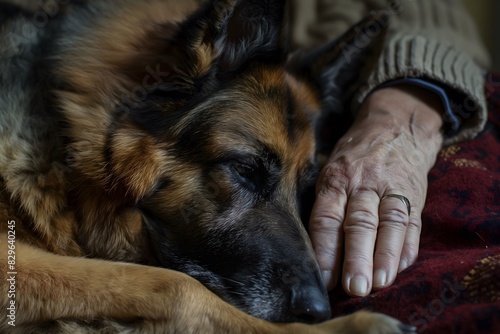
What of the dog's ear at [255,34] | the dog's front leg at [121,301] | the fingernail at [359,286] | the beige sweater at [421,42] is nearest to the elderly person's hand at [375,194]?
the fingernail at [359,286]

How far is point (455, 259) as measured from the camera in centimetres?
139

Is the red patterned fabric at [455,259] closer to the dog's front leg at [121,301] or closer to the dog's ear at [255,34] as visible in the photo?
the dog's front leg at [121,301]

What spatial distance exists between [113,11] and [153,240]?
0.71 metres

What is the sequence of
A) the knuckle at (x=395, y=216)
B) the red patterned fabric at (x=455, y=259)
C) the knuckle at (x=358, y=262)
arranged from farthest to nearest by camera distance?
the knuckle at (x=395, y=216) → the knuckle at (x=358, y=262) → the red patterned fabric at (x=455, y=259)

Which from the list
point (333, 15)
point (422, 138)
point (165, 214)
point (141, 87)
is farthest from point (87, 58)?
point (333, 15)

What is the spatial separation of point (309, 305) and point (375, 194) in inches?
17.4

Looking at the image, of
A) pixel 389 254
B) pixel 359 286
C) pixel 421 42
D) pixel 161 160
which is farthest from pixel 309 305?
pixel 421 42

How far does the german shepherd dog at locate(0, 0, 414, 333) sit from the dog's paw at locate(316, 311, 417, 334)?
11cm

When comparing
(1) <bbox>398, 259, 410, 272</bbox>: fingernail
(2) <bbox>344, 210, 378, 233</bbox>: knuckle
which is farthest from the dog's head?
(1) <bbox>398, 259, 410, 272</bbox>: fingernail

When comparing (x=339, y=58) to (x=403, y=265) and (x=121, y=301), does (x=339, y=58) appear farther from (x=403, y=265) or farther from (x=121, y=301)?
(x=121, y=301)

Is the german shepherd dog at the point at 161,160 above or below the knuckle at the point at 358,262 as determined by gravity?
above

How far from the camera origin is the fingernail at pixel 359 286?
4.65ft

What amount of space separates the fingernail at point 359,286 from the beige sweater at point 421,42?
0.93m

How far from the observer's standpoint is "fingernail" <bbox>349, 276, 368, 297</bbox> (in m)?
1.42
